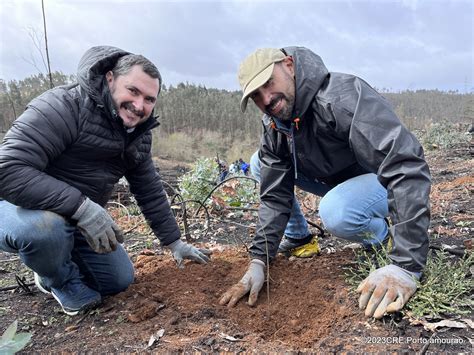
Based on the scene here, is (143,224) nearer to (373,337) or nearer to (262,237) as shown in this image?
(262,237)

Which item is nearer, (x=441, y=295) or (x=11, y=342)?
(x=11, y=342)

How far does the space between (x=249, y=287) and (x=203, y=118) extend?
24.3 metres

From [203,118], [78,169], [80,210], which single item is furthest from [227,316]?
[203,118]

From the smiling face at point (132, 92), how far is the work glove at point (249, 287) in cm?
115

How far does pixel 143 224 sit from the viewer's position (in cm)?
445

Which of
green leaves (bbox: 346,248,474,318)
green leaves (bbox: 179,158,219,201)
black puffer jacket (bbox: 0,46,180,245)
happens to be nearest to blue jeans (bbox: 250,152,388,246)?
green leaves (bbox: 346,248,474,318)

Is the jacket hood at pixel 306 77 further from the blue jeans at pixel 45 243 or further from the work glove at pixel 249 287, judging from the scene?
the blue jeans at pixel 45 243

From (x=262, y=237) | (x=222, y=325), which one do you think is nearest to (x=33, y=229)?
(x=222, y=325)

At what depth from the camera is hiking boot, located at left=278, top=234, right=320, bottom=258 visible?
2916 mm

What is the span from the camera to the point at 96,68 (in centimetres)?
218

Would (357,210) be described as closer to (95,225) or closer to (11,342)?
(95,225)

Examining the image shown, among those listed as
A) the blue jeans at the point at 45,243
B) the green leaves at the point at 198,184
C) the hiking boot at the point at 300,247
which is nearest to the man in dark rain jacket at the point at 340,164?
the hiking boot at the point at 300,247

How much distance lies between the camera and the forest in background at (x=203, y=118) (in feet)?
64.2

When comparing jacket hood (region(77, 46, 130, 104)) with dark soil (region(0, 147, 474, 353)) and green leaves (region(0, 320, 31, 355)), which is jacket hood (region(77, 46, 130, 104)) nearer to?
dark soil (region(0, 147, 474, 353))
